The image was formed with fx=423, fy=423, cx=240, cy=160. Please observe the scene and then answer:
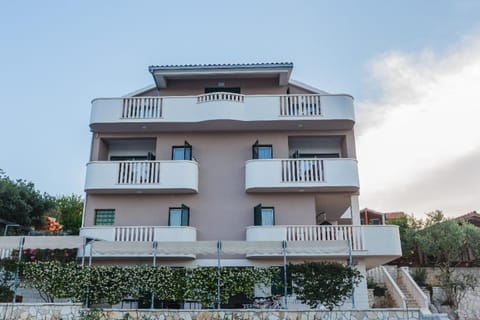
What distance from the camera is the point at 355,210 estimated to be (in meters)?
18.8

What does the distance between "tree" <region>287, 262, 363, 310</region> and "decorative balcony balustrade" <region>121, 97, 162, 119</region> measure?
9999 millimetres

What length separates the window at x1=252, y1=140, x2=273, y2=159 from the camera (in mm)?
19719

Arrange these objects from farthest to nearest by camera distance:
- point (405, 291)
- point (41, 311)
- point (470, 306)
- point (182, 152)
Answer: point (470, 306), point (405, 291), point (182, 152), point (41, 311)

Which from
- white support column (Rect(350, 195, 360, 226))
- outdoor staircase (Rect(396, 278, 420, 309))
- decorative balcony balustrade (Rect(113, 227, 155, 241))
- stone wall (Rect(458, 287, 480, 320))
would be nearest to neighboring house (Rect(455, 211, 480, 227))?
stone wall (Rect(458, 287, 480, 320))

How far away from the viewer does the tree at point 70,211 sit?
3233 cm

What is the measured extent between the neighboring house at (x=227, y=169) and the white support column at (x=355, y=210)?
2.0 inches

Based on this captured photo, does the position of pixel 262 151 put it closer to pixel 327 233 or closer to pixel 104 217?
pixel 327 233

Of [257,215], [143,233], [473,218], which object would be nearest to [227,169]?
[257,215]

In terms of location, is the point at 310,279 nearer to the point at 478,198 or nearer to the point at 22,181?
the point at 22,181

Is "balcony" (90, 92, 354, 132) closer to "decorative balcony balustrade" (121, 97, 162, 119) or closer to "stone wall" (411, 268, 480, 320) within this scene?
"decorative balcony balustrade" (121, 97, 162, 119)

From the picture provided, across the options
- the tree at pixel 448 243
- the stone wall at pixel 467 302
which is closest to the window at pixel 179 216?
the stone wall at pixel 467 302

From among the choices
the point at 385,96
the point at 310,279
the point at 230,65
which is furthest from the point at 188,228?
the point at 385,96

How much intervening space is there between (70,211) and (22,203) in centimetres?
1046

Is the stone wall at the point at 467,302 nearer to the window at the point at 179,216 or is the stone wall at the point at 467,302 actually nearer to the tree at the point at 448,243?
the tree at the point at 448,243
